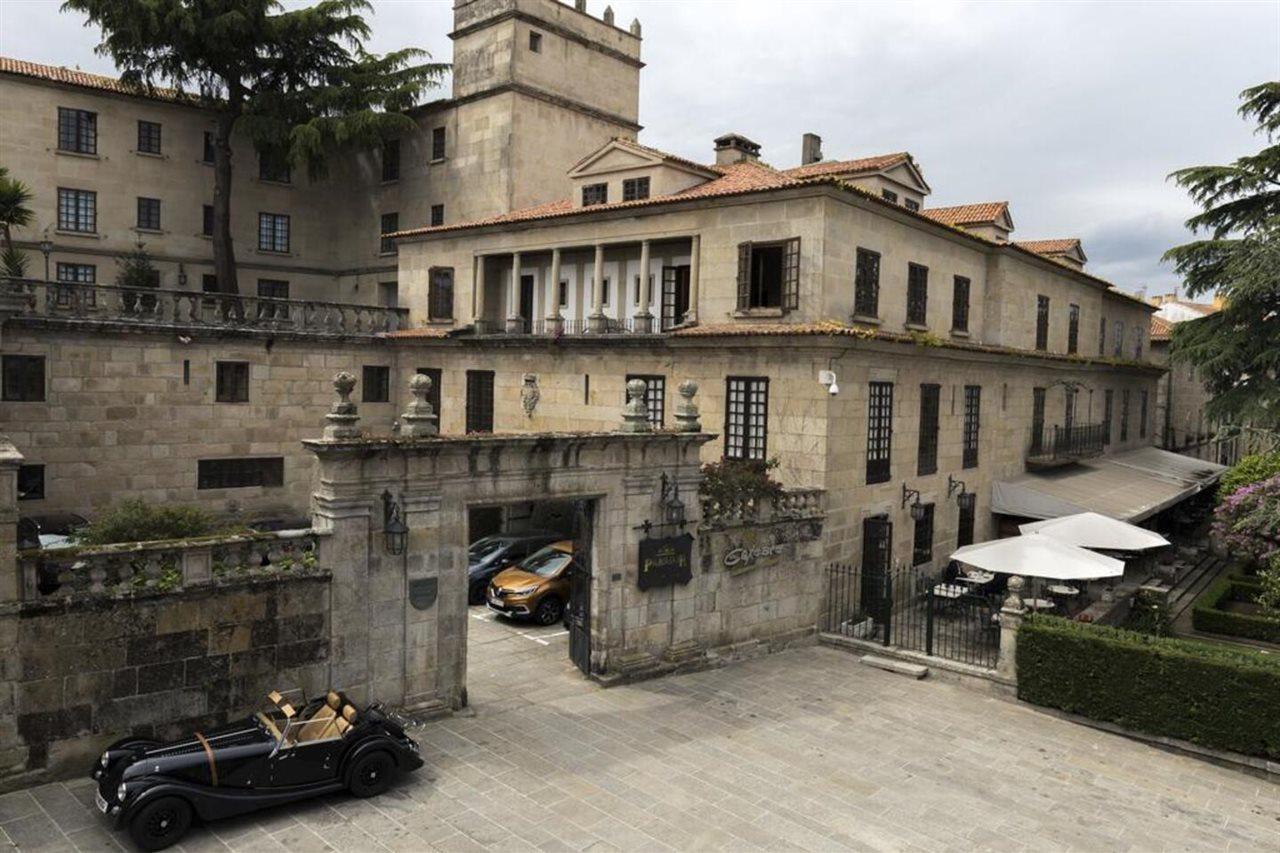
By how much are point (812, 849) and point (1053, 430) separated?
986 inches

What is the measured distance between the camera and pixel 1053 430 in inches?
1219

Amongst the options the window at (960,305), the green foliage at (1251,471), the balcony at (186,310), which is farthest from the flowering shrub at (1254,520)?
the balcony at (186,310)

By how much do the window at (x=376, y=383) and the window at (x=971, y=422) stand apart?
65.6 ft

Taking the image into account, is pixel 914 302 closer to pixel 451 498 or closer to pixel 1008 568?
pixel 1008 568

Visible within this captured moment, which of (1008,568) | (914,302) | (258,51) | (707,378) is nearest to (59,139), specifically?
(258,51)

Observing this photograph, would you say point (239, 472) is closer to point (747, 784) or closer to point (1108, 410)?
point (747, 784)

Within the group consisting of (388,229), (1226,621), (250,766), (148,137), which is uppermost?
(148,137)

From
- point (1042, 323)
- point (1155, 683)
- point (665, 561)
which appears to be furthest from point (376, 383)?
point (1155, 683)

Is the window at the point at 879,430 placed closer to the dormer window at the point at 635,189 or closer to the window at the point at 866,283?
the window at the point at 866,283

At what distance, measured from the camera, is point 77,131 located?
32.4 meters

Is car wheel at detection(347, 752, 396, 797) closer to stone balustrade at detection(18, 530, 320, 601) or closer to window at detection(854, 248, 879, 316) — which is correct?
stone balustrade at detection(18, 530, 320, 601)

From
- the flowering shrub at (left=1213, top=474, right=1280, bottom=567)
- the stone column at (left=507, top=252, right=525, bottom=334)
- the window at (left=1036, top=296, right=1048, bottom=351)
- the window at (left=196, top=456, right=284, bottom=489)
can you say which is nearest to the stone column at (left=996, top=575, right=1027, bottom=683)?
the flowering shrub at (left=1213, top=474, right=1280, bottom=567)

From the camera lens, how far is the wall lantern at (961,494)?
81.7ft

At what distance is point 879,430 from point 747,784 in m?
11.9
